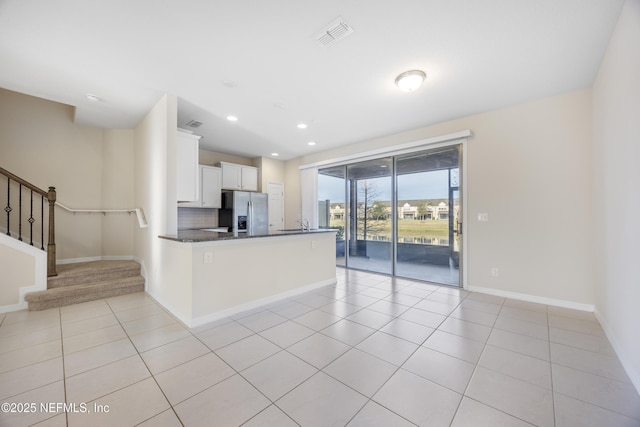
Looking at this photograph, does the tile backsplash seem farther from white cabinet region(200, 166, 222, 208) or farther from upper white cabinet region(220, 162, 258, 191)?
upper white cabinet region(220, 162, 258, 191)

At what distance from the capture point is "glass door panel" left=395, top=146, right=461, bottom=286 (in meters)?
4.10

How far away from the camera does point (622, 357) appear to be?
1.97 meters

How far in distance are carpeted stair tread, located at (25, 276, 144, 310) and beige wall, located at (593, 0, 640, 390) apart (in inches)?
214

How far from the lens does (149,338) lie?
236 centimetres

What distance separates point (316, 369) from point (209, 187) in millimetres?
4568

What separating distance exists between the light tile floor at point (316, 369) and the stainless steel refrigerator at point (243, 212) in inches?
103

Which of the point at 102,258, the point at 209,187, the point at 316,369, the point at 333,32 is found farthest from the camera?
the point at 209,187

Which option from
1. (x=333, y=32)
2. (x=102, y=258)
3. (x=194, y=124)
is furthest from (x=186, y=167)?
(x=102, y=258)

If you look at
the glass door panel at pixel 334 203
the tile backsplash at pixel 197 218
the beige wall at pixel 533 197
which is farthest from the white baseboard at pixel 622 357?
the tile backsplash at pixel 197 218

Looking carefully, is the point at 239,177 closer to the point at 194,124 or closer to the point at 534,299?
the point at 194,124

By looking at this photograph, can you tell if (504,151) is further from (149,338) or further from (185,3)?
(149,338)

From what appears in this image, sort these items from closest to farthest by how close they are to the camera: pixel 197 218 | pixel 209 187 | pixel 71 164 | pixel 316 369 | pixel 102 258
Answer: pixel 316 369 < pixel 71 164 < pixel 102 258 < pixel 209 187 < pixel 197 218

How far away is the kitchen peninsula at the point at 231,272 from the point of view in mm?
2658

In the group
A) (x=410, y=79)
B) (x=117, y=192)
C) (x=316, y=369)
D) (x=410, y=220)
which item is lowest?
(x=316, y=369)
